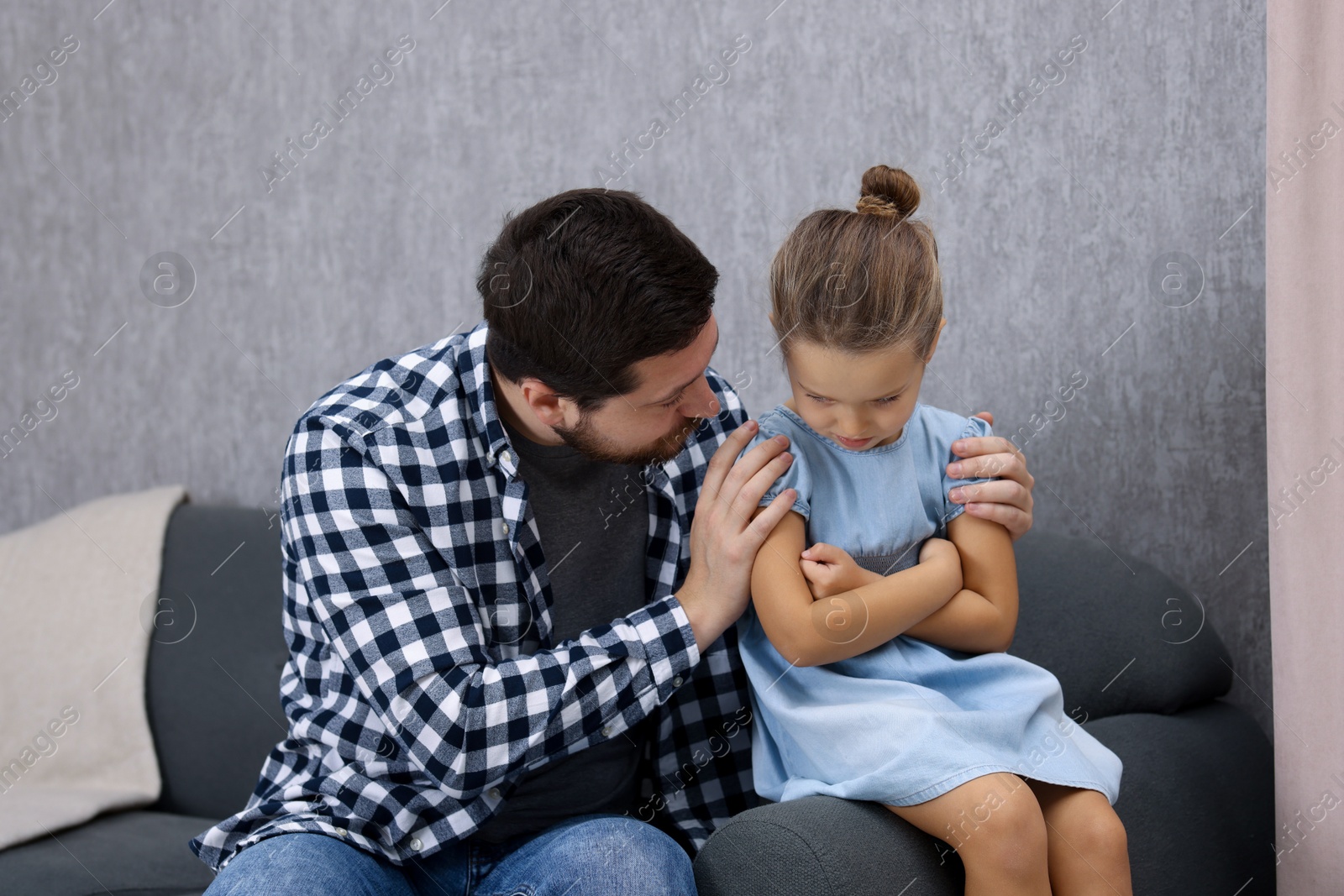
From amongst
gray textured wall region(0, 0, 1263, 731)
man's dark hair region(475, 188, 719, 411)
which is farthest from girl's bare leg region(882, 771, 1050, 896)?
gray textured wall region(0, 0, 1263, 731)

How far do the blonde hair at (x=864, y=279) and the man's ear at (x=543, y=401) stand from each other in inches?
10.5

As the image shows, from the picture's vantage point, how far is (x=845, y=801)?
1.10 m

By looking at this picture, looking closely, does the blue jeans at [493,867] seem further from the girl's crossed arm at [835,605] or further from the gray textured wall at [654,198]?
the gray textured wall at [654,198]

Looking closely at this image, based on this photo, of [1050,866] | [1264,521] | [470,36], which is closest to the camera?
[1050,866]

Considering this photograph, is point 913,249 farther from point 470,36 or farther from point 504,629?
point 470,36

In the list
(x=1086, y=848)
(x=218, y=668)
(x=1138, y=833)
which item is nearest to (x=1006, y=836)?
(x=1086, y=848)

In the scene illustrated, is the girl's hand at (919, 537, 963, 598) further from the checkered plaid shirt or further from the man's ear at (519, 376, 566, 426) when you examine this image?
the man's ear at (519, 376, 566, 426)

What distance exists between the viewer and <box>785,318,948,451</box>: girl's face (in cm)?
111

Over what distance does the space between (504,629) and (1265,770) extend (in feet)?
3.51

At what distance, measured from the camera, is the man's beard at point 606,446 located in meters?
1.24

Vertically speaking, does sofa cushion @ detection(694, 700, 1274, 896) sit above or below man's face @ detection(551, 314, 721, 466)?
below

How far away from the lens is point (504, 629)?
50.8 inches

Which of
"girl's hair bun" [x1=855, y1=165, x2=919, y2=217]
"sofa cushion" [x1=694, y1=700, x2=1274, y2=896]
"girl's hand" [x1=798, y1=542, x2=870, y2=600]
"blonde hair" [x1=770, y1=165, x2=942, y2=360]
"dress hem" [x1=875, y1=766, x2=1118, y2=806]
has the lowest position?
"sofa cushion" [x1=694, y1=700, x2=1274, y2=896]

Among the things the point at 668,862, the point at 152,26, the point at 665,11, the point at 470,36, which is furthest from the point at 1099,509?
the point at 152,26
